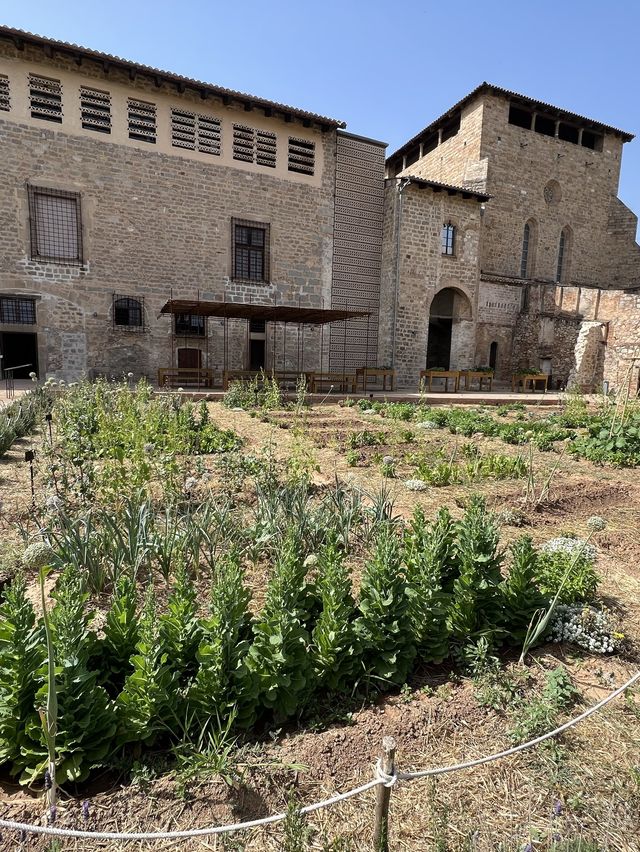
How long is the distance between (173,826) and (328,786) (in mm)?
539

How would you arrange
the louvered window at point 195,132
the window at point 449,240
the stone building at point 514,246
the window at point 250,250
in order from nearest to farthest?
the louvered window at point 195,132, the window at point 250,250, the stone building at point 514,246, the window at point 449,240

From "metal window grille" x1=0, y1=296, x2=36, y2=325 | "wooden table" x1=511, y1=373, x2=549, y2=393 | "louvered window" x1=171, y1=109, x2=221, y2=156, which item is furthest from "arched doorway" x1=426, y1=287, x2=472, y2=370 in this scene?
"metal window grille" x1=0, y1=296, x2=36, y2=325

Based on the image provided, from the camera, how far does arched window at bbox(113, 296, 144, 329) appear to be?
14.6 meters

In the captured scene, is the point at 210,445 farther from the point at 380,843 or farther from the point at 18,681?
the point at 380,843

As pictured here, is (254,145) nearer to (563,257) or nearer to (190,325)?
(190,325)

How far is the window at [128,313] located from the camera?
14.6m

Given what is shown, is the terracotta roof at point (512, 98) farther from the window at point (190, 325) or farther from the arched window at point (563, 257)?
the window at point (190, 325)

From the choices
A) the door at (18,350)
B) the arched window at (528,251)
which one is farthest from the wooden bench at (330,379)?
the arched window at (528,251)

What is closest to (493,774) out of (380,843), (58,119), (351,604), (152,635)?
(380,843)

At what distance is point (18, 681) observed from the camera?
164 centimetres

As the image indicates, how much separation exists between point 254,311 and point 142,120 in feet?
22.3

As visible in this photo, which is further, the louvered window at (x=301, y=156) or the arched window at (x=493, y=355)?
the arched window at (x=493, y=355)

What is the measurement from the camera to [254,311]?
46.9ft

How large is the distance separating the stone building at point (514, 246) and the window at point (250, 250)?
4.85 metres
